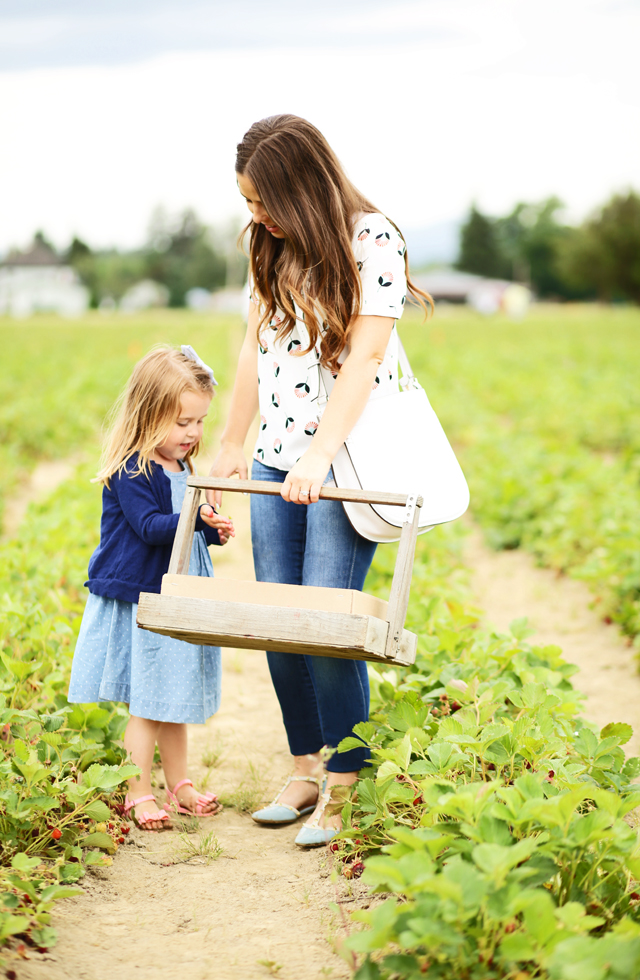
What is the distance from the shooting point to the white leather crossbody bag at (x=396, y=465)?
87.7 inches

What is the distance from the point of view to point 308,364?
2297mm

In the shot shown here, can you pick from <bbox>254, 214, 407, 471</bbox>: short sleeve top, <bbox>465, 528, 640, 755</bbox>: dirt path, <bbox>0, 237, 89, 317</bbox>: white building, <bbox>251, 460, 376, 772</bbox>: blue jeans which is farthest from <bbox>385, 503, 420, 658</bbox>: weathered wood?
<bbox>0, 237, 89, 317</bbox>: white building

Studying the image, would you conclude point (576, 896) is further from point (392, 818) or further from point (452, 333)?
point (452, 333)

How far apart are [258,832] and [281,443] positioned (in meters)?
1.13

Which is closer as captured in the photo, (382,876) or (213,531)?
(382,876)

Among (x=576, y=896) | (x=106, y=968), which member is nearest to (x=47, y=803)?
(x=106, y=968)

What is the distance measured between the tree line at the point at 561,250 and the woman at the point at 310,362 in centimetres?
6124

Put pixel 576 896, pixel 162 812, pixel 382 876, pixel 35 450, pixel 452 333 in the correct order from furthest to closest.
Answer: pixel 452 333 < pixel 35 450 < pixel 162 812 < pixel 576 896 < pixel 382 876

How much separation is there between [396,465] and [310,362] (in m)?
0.35

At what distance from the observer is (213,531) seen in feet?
8.57

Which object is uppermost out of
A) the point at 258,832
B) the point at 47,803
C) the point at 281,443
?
the point at 281,443

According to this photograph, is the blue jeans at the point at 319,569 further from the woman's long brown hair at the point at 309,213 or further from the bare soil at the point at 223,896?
the woman's long brown hair at the point at 309,213

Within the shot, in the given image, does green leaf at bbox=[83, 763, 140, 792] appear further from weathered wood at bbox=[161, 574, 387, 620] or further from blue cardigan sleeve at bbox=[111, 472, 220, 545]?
blue cardigan sleeve at bbox=[111, 472, 220, 545]

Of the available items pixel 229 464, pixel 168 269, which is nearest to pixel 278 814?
→ pixel 229 464
